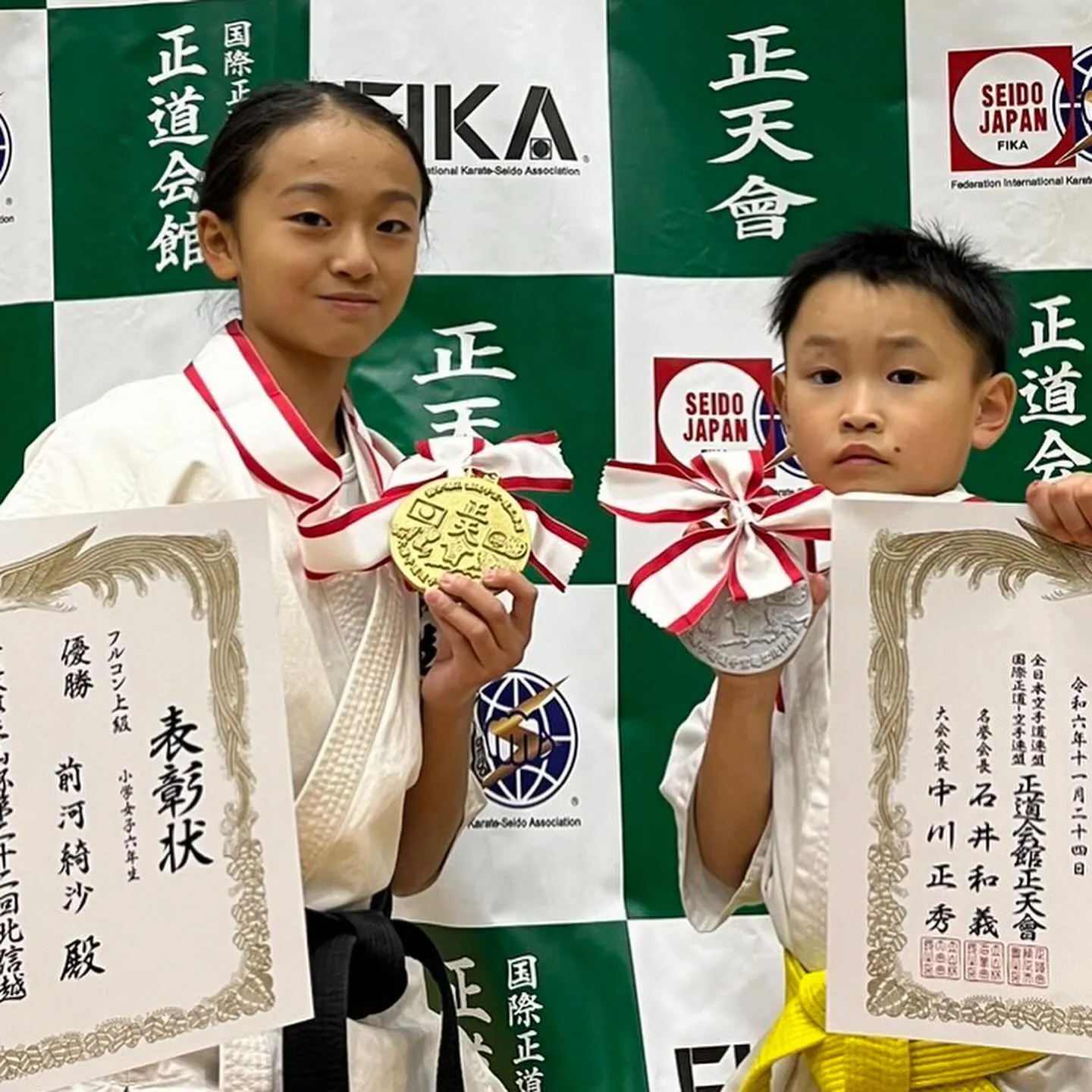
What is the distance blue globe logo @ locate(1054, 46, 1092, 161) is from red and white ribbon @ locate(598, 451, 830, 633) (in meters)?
0.76

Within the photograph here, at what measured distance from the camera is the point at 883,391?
3.87 feet

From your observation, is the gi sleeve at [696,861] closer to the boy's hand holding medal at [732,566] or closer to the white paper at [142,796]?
the boy's hand holding medal at [732,566]

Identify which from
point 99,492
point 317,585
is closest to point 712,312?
point 317,585

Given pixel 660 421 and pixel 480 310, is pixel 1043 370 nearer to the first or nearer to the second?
pixel 660 421

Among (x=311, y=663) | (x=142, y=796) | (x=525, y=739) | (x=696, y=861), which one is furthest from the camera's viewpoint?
(x=525, y=739)

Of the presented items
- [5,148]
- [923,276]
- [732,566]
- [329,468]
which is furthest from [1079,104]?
[5,148]

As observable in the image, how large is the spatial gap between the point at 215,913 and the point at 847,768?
44cm

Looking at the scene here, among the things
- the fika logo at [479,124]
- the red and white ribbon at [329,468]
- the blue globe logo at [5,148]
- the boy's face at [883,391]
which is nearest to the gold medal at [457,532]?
the red and white ribbon at [329,468]

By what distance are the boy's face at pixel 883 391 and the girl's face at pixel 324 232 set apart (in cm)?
34

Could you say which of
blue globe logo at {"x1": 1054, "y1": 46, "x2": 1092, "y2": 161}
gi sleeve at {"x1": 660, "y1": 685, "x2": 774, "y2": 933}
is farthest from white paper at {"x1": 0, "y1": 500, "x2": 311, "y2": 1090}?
blue globe logo at {"x1": 1054, "y1": 46, "x2": 1092, "y2": 161}

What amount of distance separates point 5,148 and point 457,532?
85 cm

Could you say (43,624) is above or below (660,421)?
below

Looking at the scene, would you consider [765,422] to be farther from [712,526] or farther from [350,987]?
[350,987]

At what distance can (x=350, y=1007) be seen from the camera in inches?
46.0
